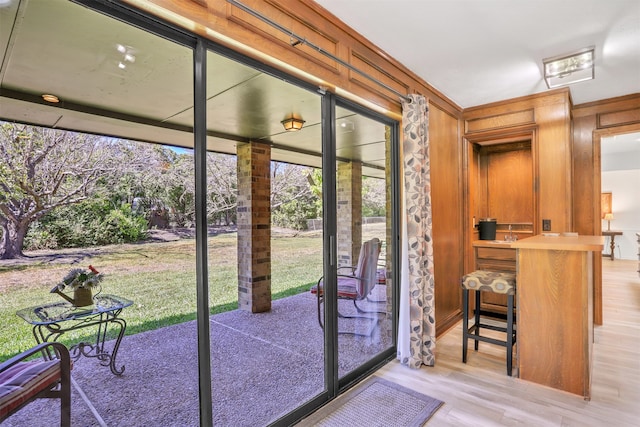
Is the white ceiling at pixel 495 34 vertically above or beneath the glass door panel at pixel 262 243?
above

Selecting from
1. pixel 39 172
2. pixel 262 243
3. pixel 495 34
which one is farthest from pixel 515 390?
pixel 39 172

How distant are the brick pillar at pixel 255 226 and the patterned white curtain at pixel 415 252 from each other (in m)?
1.21

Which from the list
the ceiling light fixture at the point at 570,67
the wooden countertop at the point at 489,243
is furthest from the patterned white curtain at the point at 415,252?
the wooden countertop at the point at 489,243

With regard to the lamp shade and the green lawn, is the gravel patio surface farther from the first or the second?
Result: the lamp shade

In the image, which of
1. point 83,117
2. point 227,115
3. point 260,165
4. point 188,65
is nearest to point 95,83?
point 83,117

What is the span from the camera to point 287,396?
7.36 feet

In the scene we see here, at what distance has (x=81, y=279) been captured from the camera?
1.59m

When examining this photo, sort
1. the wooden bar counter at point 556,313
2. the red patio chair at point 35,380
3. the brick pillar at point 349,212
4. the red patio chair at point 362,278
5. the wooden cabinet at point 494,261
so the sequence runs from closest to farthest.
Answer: the red patio chair at point 35,380
the wooden bar counter at point 556,313
the brick pillar at point 349,212
the red patio chair at point 362,278
the wooden cabinet at point 494,261

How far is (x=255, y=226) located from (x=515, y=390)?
244 cm

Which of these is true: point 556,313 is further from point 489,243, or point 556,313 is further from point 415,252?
point 489,243

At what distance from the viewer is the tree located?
133 centimetres

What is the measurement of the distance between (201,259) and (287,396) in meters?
1.31

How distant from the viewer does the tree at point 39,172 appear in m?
1.33

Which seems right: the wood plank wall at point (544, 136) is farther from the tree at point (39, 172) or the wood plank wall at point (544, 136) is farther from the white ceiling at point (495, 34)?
the tree at point (39, 172)
